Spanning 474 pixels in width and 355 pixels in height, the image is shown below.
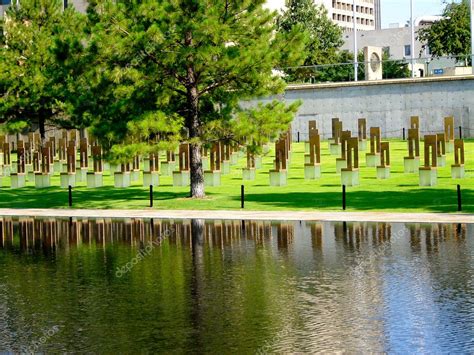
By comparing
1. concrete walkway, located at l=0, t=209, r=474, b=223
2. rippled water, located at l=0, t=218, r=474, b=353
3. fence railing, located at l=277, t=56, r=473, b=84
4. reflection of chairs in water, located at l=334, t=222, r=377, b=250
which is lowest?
rippled water, located at l=0, t=218, r=474, b=353

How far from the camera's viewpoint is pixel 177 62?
112 feet

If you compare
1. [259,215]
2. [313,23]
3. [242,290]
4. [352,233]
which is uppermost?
[313,23]

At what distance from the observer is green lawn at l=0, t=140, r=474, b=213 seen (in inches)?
1240

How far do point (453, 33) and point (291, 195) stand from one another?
2615 inches

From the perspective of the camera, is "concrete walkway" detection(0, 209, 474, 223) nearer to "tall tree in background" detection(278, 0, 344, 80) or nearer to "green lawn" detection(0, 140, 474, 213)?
"green lawn" detection(0, 140, 474, 213)

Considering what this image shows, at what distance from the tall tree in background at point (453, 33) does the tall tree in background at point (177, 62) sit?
63.5m

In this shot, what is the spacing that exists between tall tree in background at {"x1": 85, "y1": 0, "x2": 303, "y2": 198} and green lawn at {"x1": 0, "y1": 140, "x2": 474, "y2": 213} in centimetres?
218

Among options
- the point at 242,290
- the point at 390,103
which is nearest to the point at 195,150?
the point at 242,290

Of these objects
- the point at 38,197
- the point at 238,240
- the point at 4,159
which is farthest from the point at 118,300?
the point at 4,159

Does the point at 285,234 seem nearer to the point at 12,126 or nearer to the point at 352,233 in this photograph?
the point at 352,233

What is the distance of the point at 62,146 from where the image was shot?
50.8 meters

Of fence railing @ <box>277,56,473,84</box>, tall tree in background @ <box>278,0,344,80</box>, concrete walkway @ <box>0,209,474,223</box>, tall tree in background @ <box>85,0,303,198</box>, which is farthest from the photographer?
tall tree in background @ <box>278,0,344,80</box>

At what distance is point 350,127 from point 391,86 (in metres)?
3.64

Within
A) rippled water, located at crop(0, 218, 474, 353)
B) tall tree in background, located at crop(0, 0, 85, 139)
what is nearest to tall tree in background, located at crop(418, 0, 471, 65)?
tall tree in background, located at crop(0, 0, 85, 139)
